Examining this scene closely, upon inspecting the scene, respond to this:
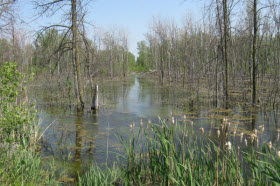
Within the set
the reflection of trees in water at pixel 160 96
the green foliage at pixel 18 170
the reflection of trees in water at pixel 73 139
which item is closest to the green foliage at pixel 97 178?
the green foliage at pixel 18 170

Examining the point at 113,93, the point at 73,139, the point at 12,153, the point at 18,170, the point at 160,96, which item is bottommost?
the point at 73,139

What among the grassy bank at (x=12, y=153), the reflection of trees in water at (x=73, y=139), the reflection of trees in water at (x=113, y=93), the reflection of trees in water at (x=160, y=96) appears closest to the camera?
the grassy bank at (x=12, y=153)

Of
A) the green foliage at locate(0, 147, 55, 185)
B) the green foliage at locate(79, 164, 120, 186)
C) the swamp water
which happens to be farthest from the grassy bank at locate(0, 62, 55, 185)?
the green foliage at locate(79, 164, 120, 186)

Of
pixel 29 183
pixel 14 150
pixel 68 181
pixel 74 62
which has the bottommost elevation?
pixel 68 181

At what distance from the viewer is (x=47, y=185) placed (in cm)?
393

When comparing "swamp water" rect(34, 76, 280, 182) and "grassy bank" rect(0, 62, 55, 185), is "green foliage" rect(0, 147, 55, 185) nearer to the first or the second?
"grassy bank" rect(0, 62, 55, 185)

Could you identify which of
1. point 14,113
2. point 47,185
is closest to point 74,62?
point 14,113

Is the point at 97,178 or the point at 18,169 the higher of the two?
the point at 18,169

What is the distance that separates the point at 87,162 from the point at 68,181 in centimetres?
101

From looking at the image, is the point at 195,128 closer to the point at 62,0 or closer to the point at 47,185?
the point at 47,185

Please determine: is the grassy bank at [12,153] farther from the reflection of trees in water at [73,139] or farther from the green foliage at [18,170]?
the reflection of trees in water at [73,139]

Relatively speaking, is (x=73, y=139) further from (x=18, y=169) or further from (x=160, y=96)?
Result: (x=160, y=96)

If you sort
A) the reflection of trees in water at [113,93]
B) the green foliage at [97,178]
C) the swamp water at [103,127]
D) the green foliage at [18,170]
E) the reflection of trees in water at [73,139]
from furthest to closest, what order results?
the reflection of trees in water at [113,93]
the reflection of trees in water at [73,139]
the swamp water at [103,127]
the green foliage at [18,170]
the green foliage at [97,178]

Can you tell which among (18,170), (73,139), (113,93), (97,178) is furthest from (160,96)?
(18,170)
